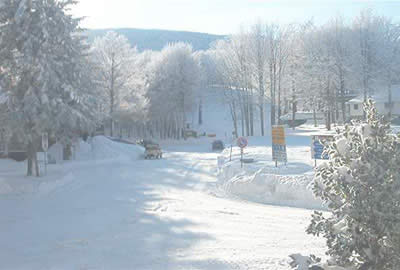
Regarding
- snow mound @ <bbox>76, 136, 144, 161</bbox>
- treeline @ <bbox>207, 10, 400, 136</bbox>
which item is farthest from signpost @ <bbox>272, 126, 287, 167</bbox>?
treeline @ <bbox>207, 10, 400, 136</bbox>

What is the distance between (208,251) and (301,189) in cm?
931

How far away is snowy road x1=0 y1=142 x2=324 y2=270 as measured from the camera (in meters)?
9.32

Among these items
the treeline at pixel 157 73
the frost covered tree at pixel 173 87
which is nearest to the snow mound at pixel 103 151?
the treeline at pixel 157 73

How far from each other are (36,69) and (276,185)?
53.1 feet

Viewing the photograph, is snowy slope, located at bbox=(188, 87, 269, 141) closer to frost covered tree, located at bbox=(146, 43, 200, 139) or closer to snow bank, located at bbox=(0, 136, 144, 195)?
frost covered tree, located at bbox=(146, 43, 200, 139)

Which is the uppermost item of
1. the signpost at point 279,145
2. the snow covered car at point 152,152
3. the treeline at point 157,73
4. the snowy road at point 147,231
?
the treeline at point 157,73

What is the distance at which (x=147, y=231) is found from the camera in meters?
12.4

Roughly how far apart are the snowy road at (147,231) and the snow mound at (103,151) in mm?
17488

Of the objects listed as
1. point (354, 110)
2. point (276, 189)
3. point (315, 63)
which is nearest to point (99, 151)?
point (276, 189)

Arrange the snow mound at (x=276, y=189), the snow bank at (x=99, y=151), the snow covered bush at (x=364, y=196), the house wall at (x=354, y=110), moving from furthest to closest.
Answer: the house wall at (x=354, y=110) < the snow bank at (x=99, y=151) < the snow mound at (x=276, y=189) < the snow covered bush at (x=364, y=196)

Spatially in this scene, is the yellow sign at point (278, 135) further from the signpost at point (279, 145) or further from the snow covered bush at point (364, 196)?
the snow covered bush at point (364, 196)

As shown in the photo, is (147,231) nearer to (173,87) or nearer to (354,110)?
(354,110)

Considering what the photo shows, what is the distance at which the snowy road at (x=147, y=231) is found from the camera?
9320 mm

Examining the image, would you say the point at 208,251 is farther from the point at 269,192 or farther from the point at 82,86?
the point at 82,86
